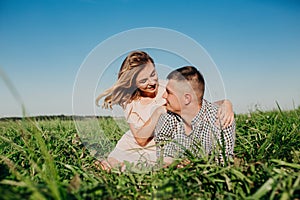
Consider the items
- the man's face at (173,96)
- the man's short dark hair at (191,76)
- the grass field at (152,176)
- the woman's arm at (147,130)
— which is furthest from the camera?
the woman's arm at (147,130)

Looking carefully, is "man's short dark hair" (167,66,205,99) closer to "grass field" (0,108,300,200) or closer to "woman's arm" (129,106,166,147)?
"woman's arm" (129,106,166,147)

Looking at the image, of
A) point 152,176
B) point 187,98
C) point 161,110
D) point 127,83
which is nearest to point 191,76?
point 187,98

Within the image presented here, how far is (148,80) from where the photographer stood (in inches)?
134

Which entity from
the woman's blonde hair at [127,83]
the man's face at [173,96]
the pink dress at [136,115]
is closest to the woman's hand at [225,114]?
the man's face at [173,96]

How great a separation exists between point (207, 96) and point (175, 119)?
542mm

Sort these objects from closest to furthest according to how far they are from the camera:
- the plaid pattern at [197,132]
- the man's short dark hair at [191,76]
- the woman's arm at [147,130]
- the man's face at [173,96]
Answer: the plaid pattern at [197,132] < the man's short dark hair at [191,76] < the man's face at [173,96] < the woman's arm at [147,130]

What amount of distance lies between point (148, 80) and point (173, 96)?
31cm

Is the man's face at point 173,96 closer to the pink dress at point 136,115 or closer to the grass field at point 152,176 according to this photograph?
the pink dress at point 136,115

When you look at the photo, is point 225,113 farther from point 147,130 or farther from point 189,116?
point 147,130

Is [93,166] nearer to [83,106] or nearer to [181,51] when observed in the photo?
[83,106]

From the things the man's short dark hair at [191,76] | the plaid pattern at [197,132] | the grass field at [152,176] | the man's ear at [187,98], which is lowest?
the grass field at [152,176]

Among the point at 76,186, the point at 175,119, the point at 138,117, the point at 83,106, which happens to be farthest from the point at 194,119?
the point at 76,186

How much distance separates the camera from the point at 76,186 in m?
1.52

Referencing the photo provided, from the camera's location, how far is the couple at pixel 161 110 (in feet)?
10.2
